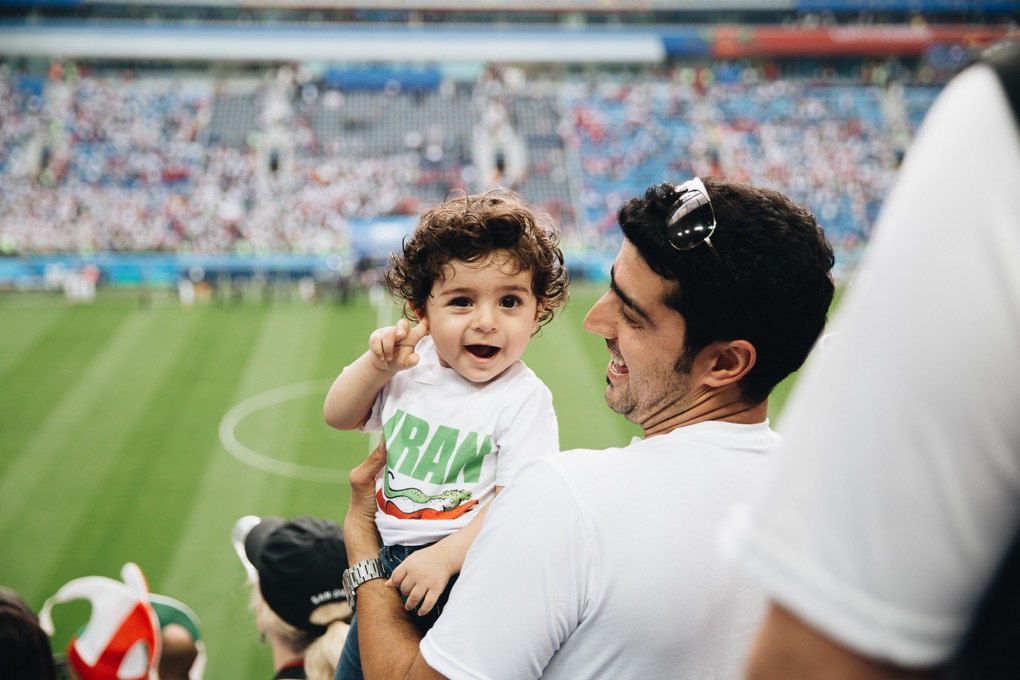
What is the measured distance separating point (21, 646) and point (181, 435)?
12.8 m

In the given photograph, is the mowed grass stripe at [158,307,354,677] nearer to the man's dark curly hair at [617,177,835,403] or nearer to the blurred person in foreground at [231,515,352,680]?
the blurred person in foreground at [231,515,352,680]

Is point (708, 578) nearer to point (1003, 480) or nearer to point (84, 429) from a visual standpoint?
point (1003, 480)

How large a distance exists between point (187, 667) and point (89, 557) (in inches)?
283

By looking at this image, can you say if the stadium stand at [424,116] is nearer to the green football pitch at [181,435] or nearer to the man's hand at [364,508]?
the green football pitch at [181,435]

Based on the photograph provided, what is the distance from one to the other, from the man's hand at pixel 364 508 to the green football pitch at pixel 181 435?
6744 millimetres

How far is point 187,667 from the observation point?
174 inches

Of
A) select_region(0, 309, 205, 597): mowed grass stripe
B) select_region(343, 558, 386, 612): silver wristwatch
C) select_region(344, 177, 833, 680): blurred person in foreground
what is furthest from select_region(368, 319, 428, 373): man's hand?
select_region(0, 309, 205, 597): mowed grass stripe

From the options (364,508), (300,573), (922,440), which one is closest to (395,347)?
(364,508)

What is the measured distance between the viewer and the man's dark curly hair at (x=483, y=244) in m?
2.66

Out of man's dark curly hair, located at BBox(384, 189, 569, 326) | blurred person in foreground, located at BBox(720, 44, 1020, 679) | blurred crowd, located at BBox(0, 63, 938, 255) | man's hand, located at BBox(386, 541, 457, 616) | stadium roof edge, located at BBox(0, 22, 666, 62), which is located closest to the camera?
blurred person in foreground, located at BBox(720, 44, 1020, 679)

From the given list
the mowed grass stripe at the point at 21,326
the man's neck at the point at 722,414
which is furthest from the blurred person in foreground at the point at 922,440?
the mowed grass stripe at the point at 21,326

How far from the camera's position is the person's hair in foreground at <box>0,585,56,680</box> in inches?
89.3

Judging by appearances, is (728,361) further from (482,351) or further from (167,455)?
(167,455)

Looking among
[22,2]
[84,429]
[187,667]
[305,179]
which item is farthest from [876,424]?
[22,2]
